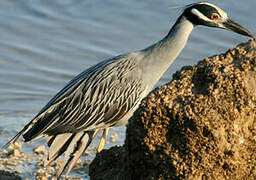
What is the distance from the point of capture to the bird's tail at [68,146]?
20.0 ft

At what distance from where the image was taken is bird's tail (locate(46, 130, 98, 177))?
6102 mm

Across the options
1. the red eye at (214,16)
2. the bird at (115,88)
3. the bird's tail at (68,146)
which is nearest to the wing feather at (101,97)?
the bird at (115,88)

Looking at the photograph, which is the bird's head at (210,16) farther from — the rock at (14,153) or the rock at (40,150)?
the rock at (14,153)

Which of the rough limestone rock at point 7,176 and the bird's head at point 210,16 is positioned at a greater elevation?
the bird's head at point 210,16

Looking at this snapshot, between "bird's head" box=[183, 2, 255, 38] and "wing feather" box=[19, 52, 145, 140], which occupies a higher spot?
"bird's head" box=[183, 2, 255, 38]

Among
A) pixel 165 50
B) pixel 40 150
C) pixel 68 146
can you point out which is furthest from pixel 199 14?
pixel 40 150

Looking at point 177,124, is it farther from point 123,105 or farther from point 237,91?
point 123,105

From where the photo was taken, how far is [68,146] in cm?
628

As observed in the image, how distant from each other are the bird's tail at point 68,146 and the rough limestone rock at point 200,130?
2097 mm

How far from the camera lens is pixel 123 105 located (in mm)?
6578

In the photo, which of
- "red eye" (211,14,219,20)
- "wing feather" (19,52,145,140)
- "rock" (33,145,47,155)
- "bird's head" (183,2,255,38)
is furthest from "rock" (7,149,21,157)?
"red eye" (211,14,219,20)

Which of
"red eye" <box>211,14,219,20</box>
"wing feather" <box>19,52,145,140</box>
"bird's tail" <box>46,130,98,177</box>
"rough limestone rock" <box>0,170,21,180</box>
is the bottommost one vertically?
"rough limestone rock" <box>0,170,21,180</box>

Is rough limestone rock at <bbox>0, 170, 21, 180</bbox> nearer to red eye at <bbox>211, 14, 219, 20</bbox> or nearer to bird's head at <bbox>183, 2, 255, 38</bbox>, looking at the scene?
bird's head at <bbox>183, 2, 255, 38</bbox>

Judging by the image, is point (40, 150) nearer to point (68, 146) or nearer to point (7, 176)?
point (68, 146)
